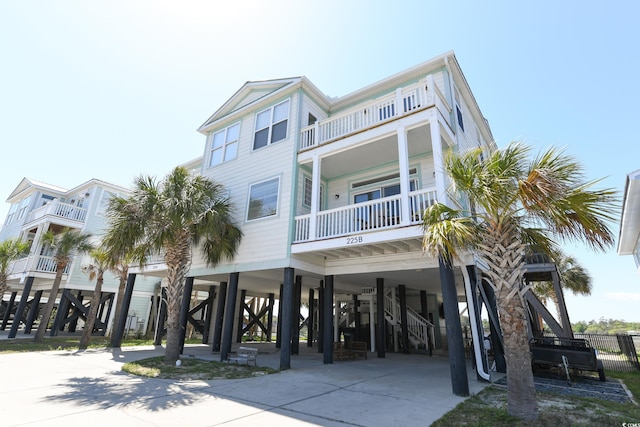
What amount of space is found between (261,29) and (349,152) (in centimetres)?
472

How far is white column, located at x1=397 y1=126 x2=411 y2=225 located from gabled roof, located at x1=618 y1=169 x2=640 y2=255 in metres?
4.47

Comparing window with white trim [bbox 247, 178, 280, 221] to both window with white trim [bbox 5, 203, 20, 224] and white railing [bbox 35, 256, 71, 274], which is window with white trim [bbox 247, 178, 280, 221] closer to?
white railing [bbox 35, 256, 71, 274]

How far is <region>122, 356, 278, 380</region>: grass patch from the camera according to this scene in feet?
26.8

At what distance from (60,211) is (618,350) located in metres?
33.1

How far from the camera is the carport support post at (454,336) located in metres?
6.55

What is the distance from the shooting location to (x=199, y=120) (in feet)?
51.4

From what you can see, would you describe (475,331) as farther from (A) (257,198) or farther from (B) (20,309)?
(B) (20,309)

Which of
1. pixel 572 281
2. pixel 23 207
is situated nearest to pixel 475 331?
pixel 572 281

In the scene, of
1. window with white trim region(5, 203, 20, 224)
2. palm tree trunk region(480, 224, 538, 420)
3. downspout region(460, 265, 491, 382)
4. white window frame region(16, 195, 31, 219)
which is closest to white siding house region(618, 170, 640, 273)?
palm tree trunk region(480, 224, 538, 420)

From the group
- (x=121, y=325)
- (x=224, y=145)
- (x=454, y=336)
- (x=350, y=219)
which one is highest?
(x=224, y=145)

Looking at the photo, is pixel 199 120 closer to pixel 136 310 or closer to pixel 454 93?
pixel 454 93

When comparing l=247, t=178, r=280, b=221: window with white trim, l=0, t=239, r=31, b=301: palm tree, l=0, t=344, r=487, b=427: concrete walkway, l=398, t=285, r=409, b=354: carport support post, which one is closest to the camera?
l=0, t=344, r=487, b=427: concrete walkway

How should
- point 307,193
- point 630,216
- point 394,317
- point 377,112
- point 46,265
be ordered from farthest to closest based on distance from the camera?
point 46,265, point 394,317, point 307,193, point 377,112, point 630,216

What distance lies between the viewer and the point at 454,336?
6.98m
